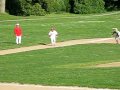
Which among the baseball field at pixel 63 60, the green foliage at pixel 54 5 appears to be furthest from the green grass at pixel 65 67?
the green foliage at pixel 54 5

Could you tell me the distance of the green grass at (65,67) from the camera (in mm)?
15148

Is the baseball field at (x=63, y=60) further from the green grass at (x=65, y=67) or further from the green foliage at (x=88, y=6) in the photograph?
the green foliage at (x=88, y=6)

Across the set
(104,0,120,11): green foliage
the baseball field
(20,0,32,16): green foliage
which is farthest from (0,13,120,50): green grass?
(104,0,120,11): green foliage

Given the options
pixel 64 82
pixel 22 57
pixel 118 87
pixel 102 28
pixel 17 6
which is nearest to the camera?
pixel 118 87

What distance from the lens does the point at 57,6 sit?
71.1 metres

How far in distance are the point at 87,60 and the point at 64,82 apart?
326 inches

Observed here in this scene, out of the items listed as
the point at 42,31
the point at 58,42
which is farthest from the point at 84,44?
the point at 42,31

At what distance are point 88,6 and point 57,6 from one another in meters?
5.57

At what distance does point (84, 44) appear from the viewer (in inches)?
1272

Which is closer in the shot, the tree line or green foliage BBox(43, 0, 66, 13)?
the tree line

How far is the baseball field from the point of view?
15391mm

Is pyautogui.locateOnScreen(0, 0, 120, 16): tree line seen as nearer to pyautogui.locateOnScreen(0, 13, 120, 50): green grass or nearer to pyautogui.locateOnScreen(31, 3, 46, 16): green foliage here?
pyautogui.locateOnScreen(31, 3, 46, 16): green foliage

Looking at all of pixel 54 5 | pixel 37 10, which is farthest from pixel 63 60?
pixel 54 5

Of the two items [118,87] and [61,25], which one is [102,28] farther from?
[118,87]
